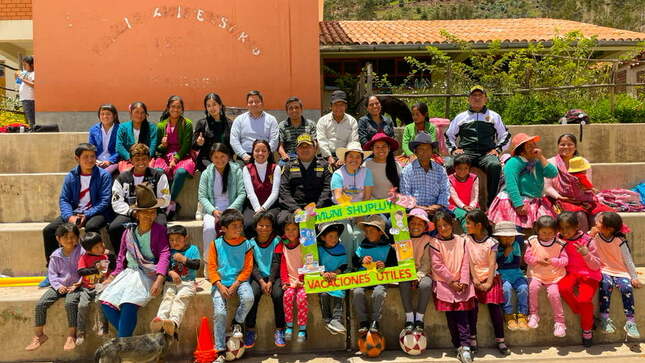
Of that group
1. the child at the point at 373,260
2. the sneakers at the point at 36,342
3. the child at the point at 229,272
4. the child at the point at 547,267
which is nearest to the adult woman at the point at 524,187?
the child at the point at 547,267

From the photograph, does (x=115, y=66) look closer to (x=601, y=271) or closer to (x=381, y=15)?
(x=601, y=271)

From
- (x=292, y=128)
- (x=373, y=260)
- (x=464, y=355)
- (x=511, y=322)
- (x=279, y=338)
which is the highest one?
(x=292, y=128)

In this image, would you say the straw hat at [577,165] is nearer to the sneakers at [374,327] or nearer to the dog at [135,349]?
the sneakers at [374,327]

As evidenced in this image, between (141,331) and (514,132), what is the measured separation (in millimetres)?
6068

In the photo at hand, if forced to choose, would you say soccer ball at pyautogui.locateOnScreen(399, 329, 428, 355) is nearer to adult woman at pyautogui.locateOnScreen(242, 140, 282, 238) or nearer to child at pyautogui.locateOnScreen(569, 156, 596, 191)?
adult woman at pyautogui.locateOnScreen(242, 140, 282, 238)

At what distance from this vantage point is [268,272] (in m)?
4.80

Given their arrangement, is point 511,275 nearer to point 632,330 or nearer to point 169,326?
point 632,330

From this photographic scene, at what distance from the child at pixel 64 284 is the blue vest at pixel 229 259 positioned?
1311mm

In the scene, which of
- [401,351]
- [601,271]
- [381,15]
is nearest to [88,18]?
[401,351]

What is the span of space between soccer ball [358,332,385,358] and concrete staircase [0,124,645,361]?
0.74ft

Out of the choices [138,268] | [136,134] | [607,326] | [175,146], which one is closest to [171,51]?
[136,134]

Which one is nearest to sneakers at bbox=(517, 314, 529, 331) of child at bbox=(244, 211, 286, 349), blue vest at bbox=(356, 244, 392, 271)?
blue vest at bbox=(356, 244, 392, 271)

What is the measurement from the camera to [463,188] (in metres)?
5.54

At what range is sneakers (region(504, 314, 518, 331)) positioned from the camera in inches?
Result: 180
